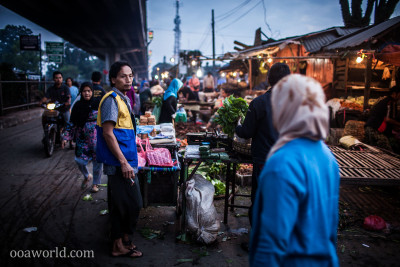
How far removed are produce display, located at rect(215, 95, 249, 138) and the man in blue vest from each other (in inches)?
73.1

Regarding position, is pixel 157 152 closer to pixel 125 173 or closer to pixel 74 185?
pixel 125 173

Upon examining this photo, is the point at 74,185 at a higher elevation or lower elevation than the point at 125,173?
lower

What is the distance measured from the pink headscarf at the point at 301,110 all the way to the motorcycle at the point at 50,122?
7.45 meters

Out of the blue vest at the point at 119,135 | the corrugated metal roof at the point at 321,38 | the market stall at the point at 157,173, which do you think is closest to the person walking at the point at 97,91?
the market stall at the point at 157,173

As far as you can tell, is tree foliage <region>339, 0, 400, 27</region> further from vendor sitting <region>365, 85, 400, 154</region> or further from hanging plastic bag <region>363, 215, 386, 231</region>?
hanging plastic bag <region>363, 215, 386, 231</region>

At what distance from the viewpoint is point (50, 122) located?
7.73 meters

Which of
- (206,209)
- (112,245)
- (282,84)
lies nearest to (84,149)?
(112,245)

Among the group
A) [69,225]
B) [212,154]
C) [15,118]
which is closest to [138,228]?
[69,225]

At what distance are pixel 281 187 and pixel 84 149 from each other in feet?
15.3

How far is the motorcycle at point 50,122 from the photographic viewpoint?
7.39 metres

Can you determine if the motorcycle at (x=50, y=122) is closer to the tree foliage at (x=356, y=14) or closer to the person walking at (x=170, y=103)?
the person walking at (x=170, y=103)

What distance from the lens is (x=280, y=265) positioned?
4.61 ft

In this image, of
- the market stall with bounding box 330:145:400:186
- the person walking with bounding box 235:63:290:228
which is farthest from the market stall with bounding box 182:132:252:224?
the market stall with bounding box 330:145:400:186

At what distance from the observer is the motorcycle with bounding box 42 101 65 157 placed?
7.39 m
